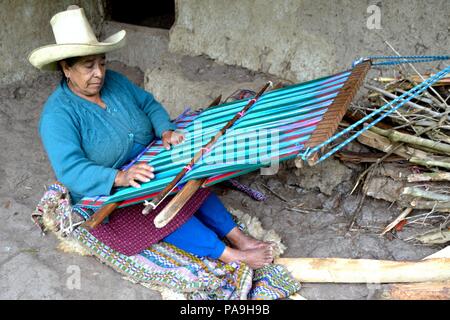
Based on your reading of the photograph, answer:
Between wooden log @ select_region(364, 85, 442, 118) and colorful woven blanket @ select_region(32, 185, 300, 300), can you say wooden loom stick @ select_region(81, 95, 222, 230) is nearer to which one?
colorful woven blanket @ select_region(32, 185, 300, 300)

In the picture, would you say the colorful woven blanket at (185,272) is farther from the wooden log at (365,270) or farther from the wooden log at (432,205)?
the wooden log at (432,205)

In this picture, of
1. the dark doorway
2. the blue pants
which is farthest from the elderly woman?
the dark doorway

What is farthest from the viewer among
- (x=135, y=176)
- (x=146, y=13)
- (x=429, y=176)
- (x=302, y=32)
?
(x=146, y=13)

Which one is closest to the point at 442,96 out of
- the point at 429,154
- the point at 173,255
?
the point at 429,154

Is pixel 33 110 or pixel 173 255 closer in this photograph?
pixel 173 255

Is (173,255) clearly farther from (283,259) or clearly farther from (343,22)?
(343,22)

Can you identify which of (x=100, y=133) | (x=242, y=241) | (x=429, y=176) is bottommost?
(x=242, y=241)

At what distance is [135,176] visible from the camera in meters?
2.26

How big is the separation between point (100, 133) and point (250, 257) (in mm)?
933

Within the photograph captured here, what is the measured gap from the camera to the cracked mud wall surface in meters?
2.88

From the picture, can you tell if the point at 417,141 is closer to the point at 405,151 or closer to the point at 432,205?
the point at 405,151

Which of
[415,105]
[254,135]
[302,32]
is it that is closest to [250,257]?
[254,135]

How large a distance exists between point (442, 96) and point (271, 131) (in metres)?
1.12

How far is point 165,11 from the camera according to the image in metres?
6.02
